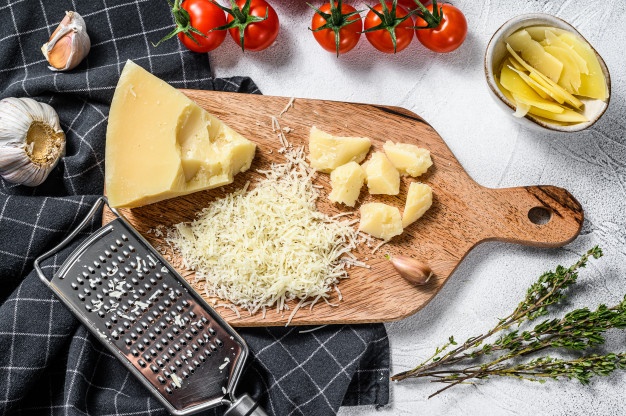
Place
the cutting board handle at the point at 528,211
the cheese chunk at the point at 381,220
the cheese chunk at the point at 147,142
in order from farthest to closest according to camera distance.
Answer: the cutting board handle at the point at 528,211
the cheese chunk at the point at 381,220
the cheese chunk at the point at 147,142

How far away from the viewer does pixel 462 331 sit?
2451 mm

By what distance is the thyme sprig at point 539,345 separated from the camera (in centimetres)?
226

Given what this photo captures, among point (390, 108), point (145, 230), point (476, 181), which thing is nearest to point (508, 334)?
point (476, 181)

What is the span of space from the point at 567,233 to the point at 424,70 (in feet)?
2.64

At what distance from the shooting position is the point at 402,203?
Answer: 92.9 inches

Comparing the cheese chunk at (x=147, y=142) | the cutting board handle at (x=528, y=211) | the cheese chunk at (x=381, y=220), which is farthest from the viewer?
the cutting board handle at (x=528, y=211)

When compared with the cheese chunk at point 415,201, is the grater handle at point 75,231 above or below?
below

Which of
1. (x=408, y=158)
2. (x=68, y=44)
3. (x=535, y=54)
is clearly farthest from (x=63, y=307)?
(x=535, y=54)

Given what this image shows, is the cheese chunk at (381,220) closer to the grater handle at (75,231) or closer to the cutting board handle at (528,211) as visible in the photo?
the cutting board handle at (528,211)

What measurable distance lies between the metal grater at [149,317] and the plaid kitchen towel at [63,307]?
0.15 meters

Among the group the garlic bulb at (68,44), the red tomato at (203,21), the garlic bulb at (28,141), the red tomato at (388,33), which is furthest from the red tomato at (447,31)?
the garlic bulb at (28,141)

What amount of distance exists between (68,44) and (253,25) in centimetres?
67

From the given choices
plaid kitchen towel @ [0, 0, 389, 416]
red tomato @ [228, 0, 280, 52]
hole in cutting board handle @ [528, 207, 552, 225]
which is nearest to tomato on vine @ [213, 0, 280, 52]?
red tomato @ [228, 0, 280, 52]

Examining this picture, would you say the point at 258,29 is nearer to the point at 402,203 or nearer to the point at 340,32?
the point at 340,32
